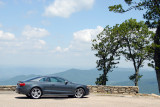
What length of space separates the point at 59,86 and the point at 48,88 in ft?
2.29

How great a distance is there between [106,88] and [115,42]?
82.0 feet

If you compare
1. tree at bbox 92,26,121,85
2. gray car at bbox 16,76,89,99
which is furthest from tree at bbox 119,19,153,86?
gray car at bbox 16,76,89,99

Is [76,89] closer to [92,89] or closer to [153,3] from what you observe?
[92,89]

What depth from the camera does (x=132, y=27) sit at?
1703 inches

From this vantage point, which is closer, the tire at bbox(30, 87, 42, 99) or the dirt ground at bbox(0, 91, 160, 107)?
the dirt ground at bbox(0, 91, 160, 107)

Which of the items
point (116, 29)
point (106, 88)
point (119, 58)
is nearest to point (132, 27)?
point (116, 29)

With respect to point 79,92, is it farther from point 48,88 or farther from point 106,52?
point 106,52

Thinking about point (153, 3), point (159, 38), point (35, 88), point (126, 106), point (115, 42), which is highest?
point (115, 42)

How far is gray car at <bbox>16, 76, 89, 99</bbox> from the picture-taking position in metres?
13.9

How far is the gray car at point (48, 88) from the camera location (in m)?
13.9

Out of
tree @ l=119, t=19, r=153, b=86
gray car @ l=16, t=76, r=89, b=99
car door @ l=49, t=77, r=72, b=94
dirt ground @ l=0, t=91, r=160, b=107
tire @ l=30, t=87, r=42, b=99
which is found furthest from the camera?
tree @ l=119, t=19, r=153, b=86

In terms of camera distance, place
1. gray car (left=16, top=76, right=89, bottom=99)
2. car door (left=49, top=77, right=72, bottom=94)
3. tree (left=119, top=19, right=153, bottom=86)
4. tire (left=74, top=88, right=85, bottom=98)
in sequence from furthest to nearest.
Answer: tree (left=119, top=19, right=153, bottom=86) → tire (left=74, top=88, right=85, bottom=98) → car door (left=49, top=77, right=72, bottom=94) → gray car (left=16, top=76, right=89, bottom=99)

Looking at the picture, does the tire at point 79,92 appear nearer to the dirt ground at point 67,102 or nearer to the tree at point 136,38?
the dirt ground at point 67,102

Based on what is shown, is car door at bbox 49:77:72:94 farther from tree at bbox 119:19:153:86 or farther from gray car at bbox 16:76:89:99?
tree at bbox 119:19:153:86
